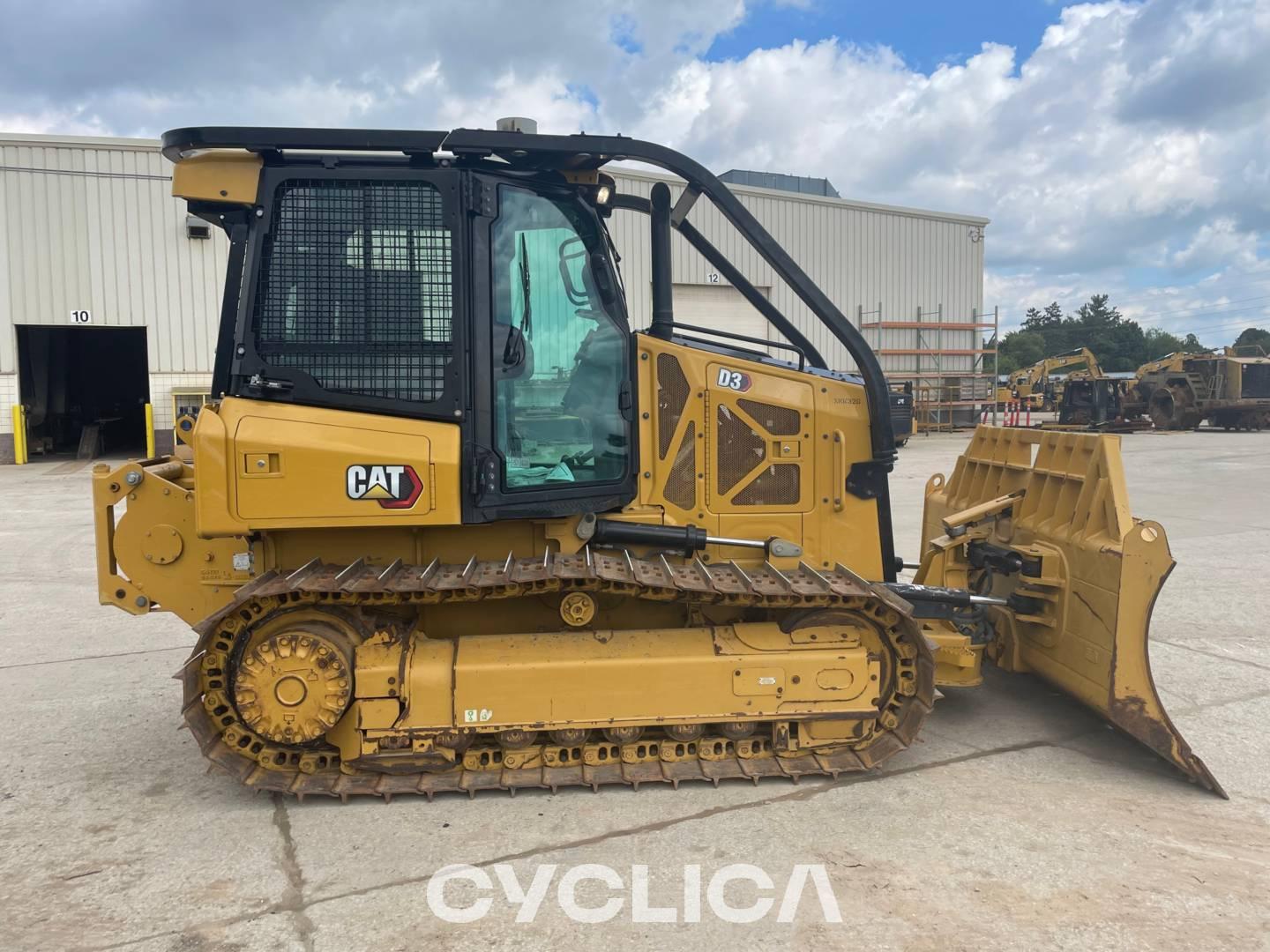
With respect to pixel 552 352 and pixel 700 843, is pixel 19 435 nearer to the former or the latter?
pixel 552 352

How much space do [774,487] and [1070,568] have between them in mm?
1572

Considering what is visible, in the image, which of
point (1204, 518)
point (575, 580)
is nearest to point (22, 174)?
point (575, 580)

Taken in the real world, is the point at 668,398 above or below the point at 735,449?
above

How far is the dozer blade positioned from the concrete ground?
35cm

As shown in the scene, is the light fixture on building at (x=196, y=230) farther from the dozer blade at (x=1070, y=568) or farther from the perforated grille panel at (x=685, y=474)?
the dozer blade at (x=1070, y=568)

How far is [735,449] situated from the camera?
4562 millimetres

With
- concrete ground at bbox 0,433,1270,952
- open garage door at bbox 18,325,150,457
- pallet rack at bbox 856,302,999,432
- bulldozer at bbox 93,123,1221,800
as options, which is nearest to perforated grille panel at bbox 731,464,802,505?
bulldozer at bbox 93,123,1221,800

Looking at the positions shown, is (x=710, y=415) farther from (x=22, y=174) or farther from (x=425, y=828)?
(x=22, y=174)

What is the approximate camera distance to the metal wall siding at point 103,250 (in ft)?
65.5

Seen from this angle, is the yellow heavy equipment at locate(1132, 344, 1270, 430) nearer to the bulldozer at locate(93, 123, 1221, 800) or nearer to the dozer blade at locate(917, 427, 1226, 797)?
the dozer blade at locate(917, 427, 1226, 797)

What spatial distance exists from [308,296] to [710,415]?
2026 mm

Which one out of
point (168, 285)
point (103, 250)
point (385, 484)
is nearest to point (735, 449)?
Result: point (385, 484)

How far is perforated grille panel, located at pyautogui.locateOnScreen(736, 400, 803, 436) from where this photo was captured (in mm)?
4570
